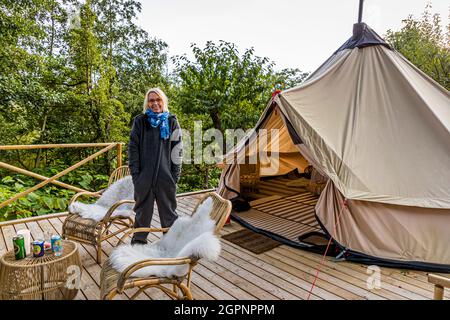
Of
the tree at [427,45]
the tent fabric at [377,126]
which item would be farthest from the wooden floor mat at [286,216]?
the tree at [427,45]

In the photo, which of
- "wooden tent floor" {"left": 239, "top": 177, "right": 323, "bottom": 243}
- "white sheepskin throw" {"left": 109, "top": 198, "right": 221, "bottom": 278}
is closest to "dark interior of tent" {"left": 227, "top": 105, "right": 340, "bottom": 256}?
"wooden tent floor" {"left": 239, "top": 177, "right": 323, "bottom": 243}

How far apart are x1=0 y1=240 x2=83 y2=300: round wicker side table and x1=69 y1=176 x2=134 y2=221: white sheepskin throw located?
822mm

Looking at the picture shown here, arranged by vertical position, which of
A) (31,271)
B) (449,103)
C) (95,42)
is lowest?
(31,271)

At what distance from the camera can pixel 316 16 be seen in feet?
24.2

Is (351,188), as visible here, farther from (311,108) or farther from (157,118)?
(157,118)

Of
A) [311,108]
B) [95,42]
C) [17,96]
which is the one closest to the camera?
[311,108]

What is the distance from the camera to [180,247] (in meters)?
2.11

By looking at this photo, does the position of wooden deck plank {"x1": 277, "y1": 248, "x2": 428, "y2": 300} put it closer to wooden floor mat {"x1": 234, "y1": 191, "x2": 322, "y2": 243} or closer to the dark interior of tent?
the dark interior of tent

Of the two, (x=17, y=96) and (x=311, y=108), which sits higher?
(x=17, y=96)

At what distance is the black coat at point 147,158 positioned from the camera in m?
2.70

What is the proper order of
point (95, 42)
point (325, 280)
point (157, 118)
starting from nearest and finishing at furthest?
point (325, 280), point (157, 118), point (95, 42)

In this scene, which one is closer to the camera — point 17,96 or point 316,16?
point 17,96
